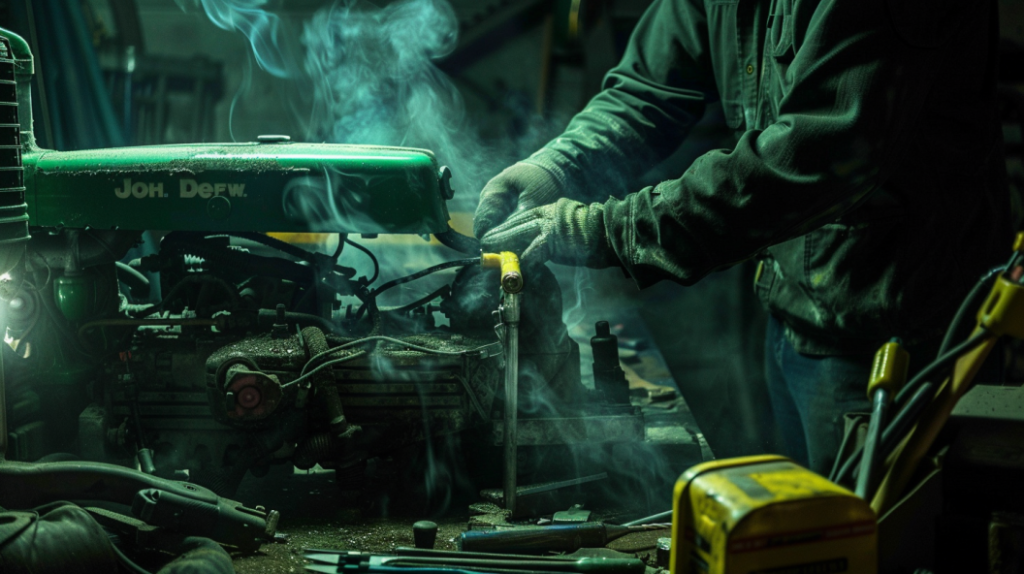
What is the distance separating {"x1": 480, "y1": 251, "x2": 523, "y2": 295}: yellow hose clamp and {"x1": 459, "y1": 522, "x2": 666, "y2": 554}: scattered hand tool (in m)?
0.43

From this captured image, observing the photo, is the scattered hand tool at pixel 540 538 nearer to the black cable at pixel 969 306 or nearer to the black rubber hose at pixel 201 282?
the black cable at pixel 969 306

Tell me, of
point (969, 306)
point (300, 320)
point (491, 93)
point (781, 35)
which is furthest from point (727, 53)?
point (491, 93)

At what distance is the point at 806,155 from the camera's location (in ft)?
4.51

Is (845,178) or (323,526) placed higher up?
(845,178)

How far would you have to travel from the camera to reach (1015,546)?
0.98m

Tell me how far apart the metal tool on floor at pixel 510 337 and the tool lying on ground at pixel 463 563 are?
0.42 m

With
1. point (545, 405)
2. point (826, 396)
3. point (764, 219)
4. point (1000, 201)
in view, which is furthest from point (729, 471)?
point (1000, 201)

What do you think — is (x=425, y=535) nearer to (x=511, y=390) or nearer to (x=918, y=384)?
(x=511, y=390)

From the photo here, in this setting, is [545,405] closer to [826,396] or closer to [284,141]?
[826,396]

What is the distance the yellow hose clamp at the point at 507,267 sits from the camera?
1.50 metres

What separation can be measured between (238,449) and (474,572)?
Result: 89 cm

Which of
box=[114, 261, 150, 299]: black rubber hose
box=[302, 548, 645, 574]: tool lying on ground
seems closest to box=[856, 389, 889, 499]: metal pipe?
box=[302, 548, 645, 574]: tool lying on ground

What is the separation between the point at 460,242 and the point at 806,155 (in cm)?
91

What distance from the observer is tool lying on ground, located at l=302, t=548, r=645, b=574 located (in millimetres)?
1145
